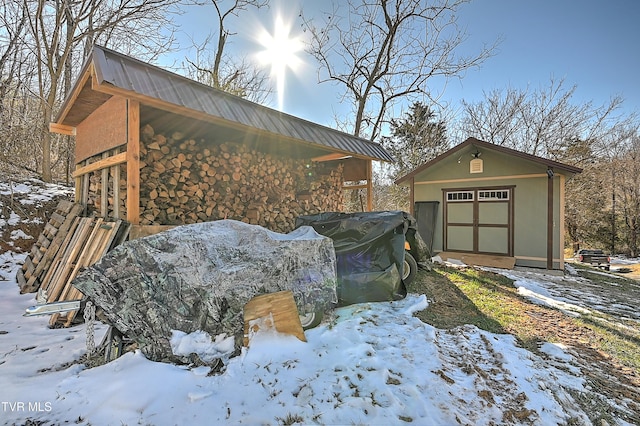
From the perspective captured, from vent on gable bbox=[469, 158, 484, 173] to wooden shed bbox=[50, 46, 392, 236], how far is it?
3778 mm

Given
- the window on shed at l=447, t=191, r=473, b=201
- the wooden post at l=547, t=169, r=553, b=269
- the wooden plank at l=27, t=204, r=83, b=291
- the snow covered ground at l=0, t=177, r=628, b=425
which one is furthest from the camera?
the window on shed at l=447, t=191, r=473, b=201

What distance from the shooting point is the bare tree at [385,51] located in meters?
11.0

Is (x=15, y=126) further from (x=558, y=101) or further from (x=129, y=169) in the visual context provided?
(x=558, y=101)

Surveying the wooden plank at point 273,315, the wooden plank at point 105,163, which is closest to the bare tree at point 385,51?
the wooden plank at point 105,163

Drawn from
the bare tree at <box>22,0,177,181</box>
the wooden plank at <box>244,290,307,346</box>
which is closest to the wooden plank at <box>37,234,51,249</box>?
the bare tree at <box>22,0,177,181</box>

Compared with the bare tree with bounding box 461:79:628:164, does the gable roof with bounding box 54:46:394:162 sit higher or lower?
lower

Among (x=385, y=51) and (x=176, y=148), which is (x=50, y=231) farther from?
(x=385, y=51)

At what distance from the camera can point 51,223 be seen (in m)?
4.89

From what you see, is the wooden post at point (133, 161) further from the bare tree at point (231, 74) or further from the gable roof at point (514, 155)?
the bare tree at point (231, 74)

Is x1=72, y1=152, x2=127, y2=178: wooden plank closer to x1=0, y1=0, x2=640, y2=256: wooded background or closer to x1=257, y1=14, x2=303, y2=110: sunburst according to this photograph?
x1=0, y1=0, x2=640, y2=256: wooded background

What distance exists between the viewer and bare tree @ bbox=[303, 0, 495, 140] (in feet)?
36.1

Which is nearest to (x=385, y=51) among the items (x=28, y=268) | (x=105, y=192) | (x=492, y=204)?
(x=492, y=204)

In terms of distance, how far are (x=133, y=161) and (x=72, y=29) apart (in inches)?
332

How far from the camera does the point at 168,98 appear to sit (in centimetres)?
316
